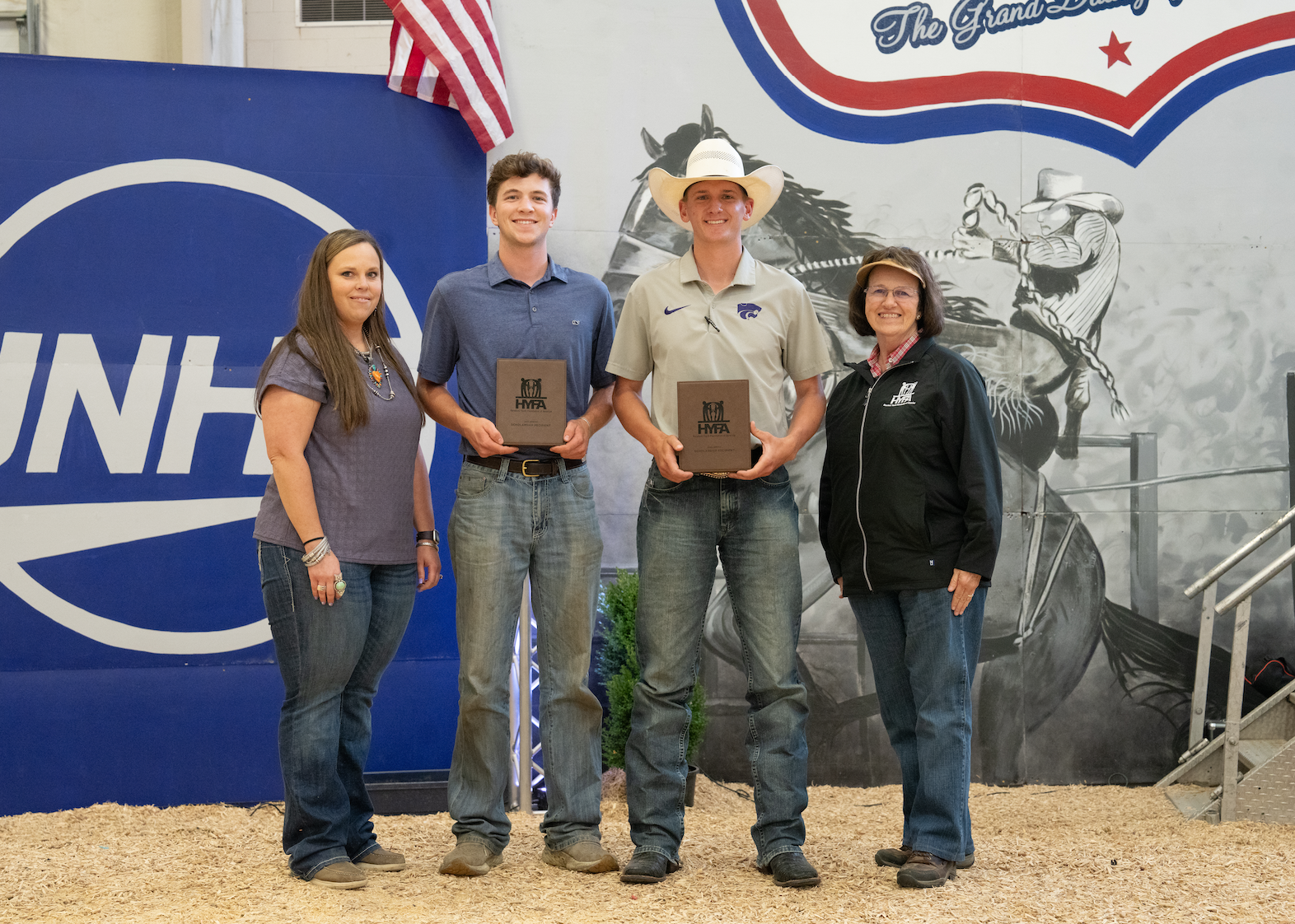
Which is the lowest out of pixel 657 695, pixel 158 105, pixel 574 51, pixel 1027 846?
pixel 1027 846

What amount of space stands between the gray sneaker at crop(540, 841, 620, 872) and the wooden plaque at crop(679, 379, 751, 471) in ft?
3.96

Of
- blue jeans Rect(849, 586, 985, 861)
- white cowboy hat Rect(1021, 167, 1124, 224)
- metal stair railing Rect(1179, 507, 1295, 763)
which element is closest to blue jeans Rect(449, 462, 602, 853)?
blue jeans Rect(849, 586, 985, 861)

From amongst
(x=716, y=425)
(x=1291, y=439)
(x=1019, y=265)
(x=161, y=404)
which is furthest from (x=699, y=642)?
(x=1291, y=439)

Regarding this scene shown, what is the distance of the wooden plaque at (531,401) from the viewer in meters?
3.17

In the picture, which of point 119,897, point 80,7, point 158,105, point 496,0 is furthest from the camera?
point 80,7

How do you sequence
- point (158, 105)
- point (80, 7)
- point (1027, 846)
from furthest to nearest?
point (80, 7) → point (158, 105) → point (1027, 846)

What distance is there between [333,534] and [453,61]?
8.13ft

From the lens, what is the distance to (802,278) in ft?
17.1

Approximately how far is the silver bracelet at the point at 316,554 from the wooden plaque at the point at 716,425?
1.05 m

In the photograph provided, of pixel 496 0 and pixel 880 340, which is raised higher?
pixel 496 0

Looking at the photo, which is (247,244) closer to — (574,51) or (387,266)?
(387,266)

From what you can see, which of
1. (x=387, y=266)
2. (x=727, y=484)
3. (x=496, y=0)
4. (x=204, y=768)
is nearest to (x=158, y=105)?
(x=387, y=266)

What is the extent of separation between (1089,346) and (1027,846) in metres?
2.57

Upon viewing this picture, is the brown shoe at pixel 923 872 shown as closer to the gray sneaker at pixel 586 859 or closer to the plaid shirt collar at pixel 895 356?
the gray sneaker at pixel 586 859
